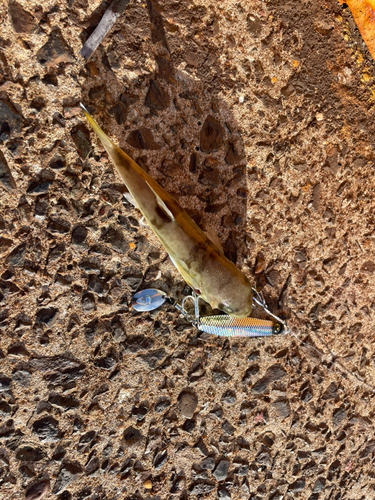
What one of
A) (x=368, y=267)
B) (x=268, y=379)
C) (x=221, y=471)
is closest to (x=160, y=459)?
(x=221, y=471)

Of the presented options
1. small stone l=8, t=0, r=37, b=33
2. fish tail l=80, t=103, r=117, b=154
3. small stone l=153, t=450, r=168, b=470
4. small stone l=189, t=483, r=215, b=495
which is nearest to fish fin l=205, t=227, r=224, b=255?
fish tail l=80, t=103, r=117, b=154

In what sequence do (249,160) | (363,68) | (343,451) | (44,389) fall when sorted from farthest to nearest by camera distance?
1. (343,451)
2. (363,68)
3. (249,160)
4. (44,389)

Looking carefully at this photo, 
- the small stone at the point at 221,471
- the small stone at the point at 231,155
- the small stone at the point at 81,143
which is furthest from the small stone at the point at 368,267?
the small stone at the point at 81,143

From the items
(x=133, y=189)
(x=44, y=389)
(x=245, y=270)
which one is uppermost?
(x=133, y=189)

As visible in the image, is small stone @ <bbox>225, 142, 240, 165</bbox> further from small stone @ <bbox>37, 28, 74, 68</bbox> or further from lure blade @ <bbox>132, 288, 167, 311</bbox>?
small stone @ <bbox>37, 28, 74, 68</bbox>

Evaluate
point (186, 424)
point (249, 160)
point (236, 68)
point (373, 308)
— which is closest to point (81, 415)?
point (186, 424)

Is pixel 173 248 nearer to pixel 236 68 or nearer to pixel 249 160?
pixel 249 160
